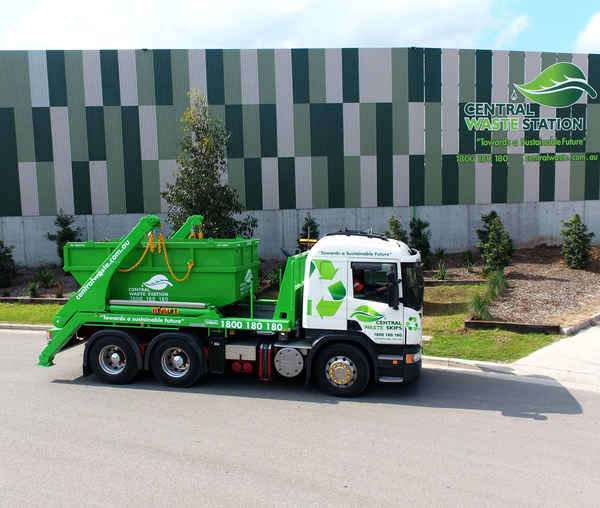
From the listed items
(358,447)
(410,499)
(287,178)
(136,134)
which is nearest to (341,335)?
(358,447)

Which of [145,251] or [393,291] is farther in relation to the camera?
[145,251]

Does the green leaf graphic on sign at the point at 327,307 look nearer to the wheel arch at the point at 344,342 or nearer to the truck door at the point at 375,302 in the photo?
the truck door at the point at 375,302

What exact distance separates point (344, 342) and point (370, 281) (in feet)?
3.56

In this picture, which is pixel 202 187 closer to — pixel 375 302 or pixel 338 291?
pixel 338 291

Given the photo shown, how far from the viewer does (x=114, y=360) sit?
9.09m

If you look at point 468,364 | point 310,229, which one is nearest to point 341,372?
point 468,364

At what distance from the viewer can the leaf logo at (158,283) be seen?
29.9ft

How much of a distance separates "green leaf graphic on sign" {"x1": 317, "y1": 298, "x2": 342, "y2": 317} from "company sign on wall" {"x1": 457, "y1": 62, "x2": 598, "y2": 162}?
16.6 metres

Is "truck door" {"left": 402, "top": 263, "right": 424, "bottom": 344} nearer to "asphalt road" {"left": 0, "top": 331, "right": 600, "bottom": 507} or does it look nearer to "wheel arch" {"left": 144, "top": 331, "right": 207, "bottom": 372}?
"asphalt road" {"left": 0, "top": 331, "right": 600, "bottom": 507}

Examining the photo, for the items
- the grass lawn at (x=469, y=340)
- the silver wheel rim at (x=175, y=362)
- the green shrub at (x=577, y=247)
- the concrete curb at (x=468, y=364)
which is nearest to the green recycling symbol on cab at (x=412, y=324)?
the concrete curb at (x=468, y=364)

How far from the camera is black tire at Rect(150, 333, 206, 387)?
8773mm

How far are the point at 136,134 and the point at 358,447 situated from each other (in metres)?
18.7

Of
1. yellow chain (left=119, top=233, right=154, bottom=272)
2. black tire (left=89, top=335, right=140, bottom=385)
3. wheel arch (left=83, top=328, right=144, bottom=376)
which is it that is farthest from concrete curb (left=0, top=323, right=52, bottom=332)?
yellow chain (left=119, top=233, right=154, bottom=272)

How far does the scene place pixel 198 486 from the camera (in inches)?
212
